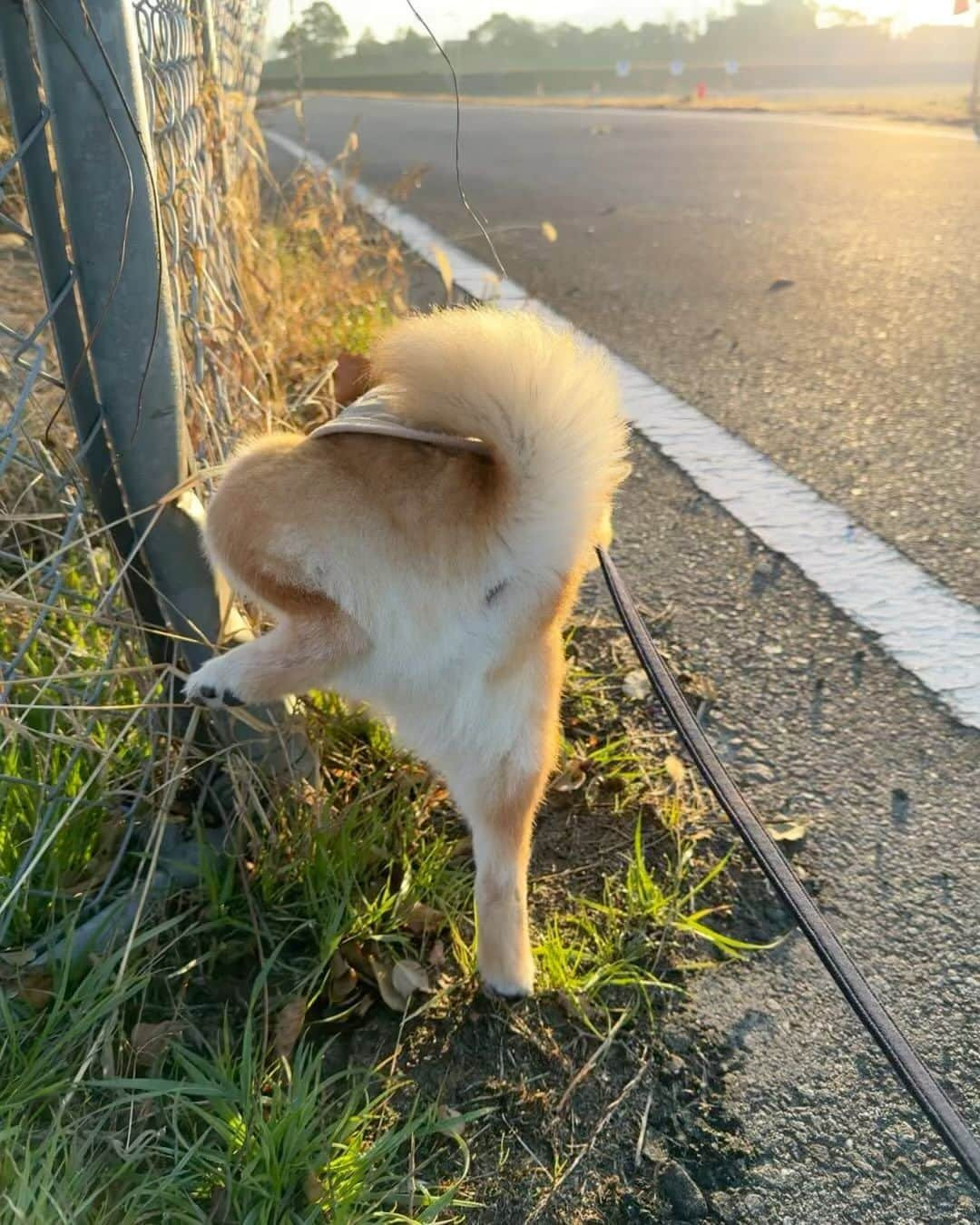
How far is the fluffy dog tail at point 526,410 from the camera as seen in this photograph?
1.28m

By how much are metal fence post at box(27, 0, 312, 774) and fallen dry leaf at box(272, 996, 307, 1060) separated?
1.83 feet

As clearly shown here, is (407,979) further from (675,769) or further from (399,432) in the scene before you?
(399,432)

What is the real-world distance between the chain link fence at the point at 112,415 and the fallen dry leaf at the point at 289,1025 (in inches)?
13.9

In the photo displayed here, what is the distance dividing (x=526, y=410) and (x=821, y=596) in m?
1.33

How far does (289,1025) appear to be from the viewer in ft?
4.66

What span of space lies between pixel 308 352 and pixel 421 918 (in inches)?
86.7

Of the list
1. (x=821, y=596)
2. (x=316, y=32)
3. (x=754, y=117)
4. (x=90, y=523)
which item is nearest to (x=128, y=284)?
(x=90, y=523)

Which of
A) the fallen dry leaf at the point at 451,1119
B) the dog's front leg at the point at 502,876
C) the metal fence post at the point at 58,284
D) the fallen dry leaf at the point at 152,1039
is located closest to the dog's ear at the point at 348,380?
the metal fence post at the point at 58,284

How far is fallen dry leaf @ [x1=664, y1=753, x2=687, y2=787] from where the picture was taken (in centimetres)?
189

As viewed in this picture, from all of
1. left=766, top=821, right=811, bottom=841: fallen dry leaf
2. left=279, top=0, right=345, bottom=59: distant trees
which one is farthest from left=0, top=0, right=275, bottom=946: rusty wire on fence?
left=279, top=0, right=345, bottom=59: distant trees

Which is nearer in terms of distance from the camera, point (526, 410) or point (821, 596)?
point (526, 410)

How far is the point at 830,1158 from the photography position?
4.20 ft

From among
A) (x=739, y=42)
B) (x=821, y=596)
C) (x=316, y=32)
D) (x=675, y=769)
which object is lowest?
(x=675, y=769)

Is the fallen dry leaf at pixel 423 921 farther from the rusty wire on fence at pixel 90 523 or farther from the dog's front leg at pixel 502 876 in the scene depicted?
the rusty wire on fence at pixel 90 523
